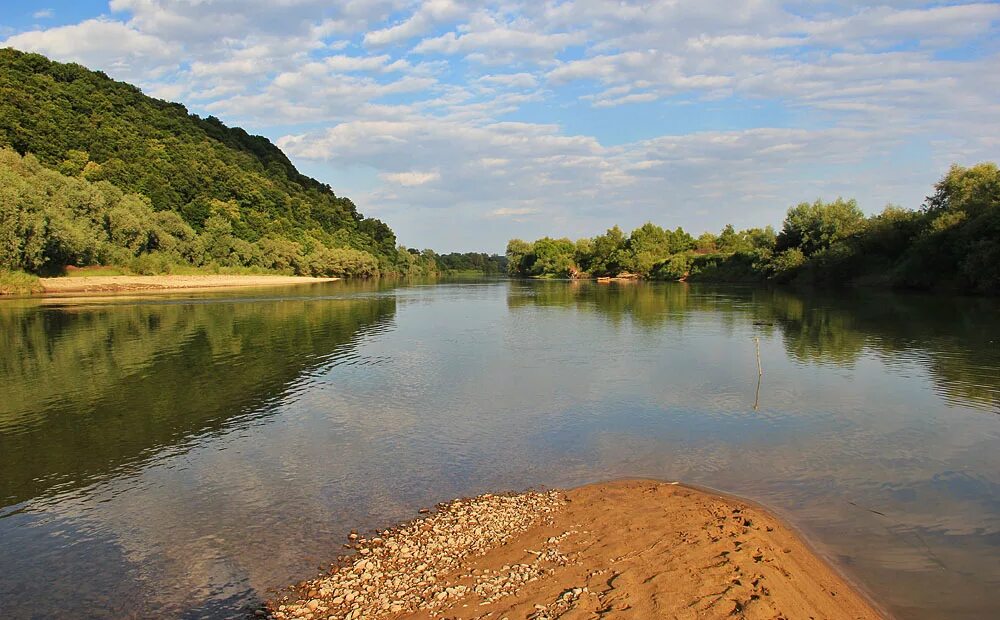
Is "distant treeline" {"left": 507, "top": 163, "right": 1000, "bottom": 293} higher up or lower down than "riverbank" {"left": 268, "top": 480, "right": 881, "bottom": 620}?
higher up

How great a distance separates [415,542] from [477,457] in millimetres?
4349

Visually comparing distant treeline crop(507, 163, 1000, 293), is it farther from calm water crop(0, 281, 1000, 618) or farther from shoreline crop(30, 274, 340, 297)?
shoreline crop(30, 274, 340, 297)

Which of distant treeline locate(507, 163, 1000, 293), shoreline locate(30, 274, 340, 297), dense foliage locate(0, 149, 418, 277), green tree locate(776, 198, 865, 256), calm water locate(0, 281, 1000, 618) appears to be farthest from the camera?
green tree locate(776, 198, 865, 256)

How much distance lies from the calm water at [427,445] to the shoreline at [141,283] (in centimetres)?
3906

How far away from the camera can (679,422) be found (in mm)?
14711

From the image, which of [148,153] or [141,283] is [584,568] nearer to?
[141,283]

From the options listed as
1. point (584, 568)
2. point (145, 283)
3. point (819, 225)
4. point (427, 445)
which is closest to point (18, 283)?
point (145, 283)

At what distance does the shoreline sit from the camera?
6203 centimetres

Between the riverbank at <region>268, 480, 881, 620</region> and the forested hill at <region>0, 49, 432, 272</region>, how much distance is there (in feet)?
298

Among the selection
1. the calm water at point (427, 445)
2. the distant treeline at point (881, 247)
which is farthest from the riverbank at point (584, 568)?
the distant treeline at point (881, 247)

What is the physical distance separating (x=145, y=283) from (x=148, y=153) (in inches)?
2057

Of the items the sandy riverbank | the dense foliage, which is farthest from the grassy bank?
the sandy riverbank

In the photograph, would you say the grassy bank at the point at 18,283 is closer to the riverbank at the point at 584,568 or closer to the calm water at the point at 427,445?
the calm water at the point at 427,445

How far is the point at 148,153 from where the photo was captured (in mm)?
111438
